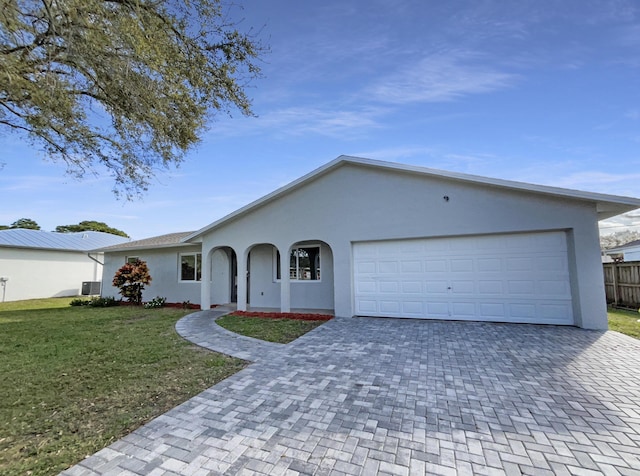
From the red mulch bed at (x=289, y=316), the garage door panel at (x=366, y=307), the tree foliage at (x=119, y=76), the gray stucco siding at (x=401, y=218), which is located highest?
the tree foliage at (x=119, y=76)

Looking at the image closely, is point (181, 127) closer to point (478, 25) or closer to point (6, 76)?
point (6, 76)

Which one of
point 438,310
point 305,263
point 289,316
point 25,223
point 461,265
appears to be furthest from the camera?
point 25,223

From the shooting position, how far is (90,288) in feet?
70.7

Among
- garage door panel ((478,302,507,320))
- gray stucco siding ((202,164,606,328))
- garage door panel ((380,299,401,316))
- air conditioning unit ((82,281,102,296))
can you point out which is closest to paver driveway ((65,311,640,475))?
garage door panel ((478,302,507,320))

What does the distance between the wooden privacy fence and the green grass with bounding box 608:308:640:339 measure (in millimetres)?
966

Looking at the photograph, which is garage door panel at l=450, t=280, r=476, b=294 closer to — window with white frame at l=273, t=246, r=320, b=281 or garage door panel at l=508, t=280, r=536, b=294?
garage door panel at l=508, t=280, r=536, b=294

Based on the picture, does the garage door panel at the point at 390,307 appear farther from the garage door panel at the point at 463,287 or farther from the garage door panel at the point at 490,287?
the garage door panel at the point at 490,287

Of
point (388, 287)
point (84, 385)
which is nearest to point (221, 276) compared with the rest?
point (388, 287)

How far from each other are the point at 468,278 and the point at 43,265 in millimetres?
26254

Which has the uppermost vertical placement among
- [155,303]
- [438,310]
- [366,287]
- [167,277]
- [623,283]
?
[167,277]

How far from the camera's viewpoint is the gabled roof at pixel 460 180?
6988mm

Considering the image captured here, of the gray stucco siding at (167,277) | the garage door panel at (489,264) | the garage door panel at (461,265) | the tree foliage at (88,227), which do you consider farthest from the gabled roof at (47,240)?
the garage door panel at (489,264)

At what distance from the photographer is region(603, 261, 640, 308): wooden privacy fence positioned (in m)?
10.8

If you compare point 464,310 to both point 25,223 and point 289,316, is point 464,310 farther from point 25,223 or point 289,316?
point 25,223
